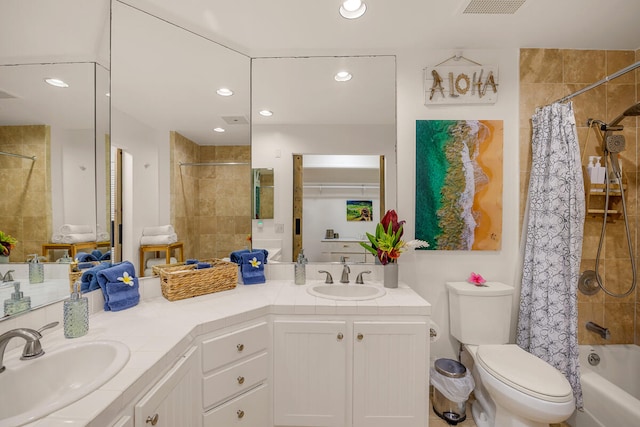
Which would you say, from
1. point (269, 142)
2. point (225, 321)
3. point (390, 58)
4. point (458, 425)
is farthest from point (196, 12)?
point (458, 425)

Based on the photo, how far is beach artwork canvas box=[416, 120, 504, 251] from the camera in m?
1.97

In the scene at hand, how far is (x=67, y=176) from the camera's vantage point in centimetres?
122

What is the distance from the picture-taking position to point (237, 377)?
139 cm

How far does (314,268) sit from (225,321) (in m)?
0.83

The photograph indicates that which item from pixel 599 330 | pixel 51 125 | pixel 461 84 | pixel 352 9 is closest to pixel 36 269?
pixel 51 125

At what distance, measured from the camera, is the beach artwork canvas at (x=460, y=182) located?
1974 millimetres

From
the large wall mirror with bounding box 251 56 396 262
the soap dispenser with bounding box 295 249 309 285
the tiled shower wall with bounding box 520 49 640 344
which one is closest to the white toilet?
the tiled shower wall with bounding box 520 49 640 344

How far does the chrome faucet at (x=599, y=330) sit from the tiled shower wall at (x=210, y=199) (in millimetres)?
2460

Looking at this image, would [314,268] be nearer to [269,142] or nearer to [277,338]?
[277,338]

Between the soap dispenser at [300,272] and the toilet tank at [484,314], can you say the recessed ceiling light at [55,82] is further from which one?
the toilet tank at [484,314]

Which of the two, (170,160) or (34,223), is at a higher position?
(170,160)

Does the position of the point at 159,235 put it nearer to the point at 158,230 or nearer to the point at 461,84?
the point at 158,230

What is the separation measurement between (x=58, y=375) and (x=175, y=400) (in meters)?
0.39

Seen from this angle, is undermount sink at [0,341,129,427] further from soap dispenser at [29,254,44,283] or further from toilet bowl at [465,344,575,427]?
toilet bowl at [465,344,575,427]
